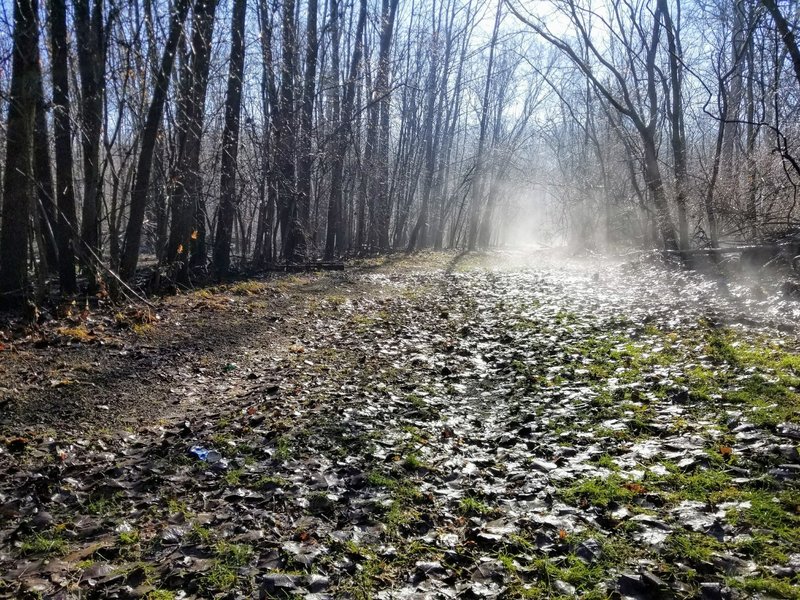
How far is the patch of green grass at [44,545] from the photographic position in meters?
3.36

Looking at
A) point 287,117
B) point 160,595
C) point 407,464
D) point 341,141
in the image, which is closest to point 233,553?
point 160,595

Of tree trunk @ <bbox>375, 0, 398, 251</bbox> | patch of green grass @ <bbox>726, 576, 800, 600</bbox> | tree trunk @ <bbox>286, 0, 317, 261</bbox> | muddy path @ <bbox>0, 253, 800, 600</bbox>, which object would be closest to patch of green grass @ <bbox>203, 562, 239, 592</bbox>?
muddy path @ <bbox>0, 253, 800, 600</bbox>

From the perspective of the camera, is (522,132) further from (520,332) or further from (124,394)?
(124,394)

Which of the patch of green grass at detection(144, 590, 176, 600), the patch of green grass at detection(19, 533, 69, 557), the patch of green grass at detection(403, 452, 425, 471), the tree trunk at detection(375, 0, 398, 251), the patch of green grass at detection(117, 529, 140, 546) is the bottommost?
the patch of green grass at detection(144, 590, 176, 600)

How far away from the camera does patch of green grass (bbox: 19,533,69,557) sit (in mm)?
3363

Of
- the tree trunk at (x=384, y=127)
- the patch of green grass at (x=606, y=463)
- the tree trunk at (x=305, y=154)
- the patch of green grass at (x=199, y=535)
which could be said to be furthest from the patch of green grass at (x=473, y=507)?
the tree trunk at (x=384, y=127)

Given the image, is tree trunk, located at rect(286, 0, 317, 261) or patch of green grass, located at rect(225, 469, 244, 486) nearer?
patch of green grass, located at rect(225, 469, 244, 486)

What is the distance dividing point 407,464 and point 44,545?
265cm

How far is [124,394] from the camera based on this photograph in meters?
5.93

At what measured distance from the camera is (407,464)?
452 centimetres

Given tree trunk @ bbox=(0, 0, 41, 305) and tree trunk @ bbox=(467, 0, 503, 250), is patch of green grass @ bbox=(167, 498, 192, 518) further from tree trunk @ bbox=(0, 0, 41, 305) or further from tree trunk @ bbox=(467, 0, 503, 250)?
tree trunk @ bbox=(467, 0, 503, 250)

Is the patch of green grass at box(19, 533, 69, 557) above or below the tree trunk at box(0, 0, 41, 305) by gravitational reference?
below

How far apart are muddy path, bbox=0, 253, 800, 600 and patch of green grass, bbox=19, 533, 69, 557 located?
0.02 m

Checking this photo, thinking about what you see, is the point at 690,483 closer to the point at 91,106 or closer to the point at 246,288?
the point at 246,288
